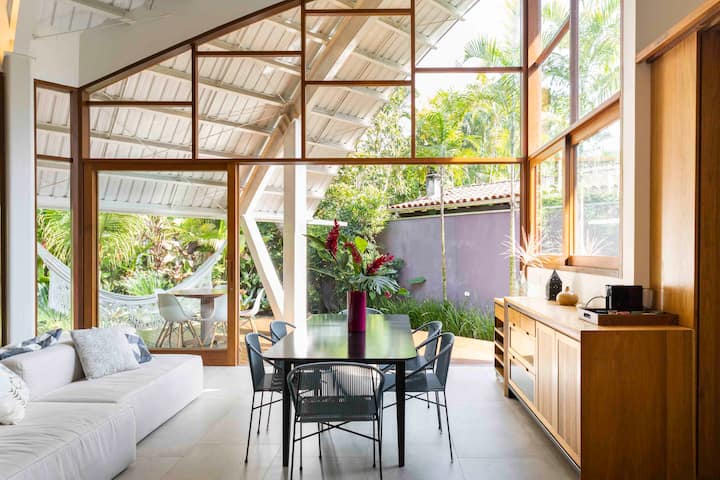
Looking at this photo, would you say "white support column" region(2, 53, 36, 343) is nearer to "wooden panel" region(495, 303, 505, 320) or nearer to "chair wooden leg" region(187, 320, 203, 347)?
"chair wooden leg" region(187, 320, 203, 347)

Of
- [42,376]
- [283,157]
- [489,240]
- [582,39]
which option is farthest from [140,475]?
[489,240]

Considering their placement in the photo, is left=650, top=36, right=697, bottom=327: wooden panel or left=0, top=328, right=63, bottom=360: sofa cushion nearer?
left=650, top=36, right=697, bottom=327: wooden panel

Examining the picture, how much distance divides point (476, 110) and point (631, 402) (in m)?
3.96

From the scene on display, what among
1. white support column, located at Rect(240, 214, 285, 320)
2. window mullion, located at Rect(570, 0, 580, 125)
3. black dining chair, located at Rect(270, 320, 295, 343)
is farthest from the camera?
white support column, located at Rect(240, 214, 285, 320)

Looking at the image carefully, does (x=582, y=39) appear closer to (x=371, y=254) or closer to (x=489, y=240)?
(x=489, y=240)

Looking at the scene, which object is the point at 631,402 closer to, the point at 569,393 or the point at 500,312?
the point at 569,393

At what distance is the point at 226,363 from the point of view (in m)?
6.23

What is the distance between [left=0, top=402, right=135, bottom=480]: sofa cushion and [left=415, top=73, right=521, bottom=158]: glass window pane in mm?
4183

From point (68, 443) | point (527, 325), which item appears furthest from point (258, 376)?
point (527, 325)

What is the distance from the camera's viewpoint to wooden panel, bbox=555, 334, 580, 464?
3.03 metres

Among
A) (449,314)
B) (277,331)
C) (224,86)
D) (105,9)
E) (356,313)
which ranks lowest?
(449,314)

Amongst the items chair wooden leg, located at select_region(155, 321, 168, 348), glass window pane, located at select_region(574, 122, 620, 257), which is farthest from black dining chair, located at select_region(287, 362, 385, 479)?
chair wooden leg, located at select_region(155, 321, 168, 348)

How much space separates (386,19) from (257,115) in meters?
1.83

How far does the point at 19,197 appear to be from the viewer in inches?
206
